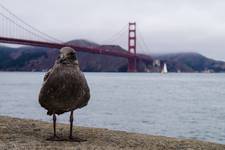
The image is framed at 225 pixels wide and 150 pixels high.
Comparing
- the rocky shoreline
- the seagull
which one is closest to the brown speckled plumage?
the seagull

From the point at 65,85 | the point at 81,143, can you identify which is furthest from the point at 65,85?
the point at 81,143

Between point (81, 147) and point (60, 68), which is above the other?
point (60, 68)

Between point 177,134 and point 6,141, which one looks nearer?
point 6,141

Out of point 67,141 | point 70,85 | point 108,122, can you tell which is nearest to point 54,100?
point 70,85

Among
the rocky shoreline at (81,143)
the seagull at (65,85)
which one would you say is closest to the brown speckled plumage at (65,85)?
the seagull at (65,85)

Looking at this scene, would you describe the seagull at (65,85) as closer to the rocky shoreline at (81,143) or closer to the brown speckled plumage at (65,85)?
the brown speckled plumage at (65,85)

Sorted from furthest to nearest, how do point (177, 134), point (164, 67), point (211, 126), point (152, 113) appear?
point (164, 67) → point (152, 113) → point (211, 126) → point (177, 134)

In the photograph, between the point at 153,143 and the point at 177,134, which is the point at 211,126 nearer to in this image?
the point at 177,134

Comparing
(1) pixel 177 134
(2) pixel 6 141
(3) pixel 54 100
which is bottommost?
(1) pixel 177 134

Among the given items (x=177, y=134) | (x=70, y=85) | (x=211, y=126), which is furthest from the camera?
(x=211, y=126)
